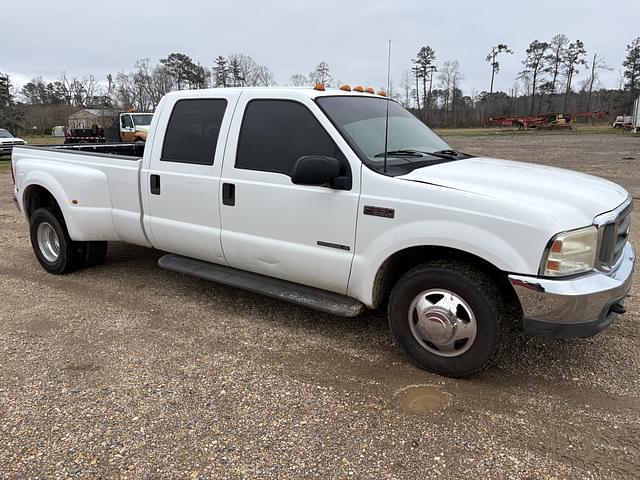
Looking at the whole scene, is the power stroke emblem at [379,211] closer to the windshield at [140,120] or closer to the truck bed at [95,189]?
the truck bed at [95,189]

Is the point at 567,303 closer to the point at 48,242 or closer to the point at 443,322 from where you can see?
the point at 443,322

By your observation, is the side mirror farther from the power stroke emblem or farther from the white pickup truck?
the power stroke emblem

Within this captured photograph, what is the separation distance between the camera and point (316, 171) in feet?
11.1

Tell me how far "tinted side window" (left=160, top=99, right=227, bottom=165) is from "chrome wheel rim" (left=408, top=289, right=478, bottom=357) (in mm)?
2130

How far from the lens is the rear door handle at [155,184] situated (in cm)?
459

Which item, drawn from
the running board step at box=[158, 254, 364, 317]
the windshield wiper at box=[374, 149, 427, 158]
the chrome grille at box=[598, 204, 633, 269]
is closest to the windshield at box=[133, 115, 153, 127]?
the running board step at box=[158, 254, 364, 317]

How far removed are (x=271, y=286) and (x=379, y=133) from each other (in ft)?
4.85

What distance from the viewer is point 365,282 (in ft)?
11.8

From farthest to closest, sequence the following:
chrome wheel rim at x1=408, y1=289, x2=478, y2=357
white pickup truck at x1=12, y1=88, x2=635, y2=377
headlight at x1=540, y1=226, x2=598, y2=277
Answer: chrome wheel rim at x1=408, y1=289, x2=478, y2=357
white pickup truck at x1=12, y1=88, x2=635, y2=377
headlight at x1=540, y1=226, x2=598, y2=277

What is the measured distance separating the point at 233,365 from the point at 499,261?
1.95m

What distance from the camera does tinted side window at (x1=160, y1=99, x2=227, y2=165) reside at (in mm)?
4297

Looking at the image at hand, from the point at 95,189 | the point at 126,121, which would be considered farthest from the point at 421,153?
the point at 126,121

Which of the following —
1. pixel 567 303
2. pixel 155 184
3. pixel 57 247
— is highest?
pixel 155 184

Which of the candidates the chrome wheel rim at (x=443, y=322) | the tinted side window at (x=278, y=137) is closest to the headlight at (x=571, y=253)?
the chrome wheel rim at (x=443, y=322)
